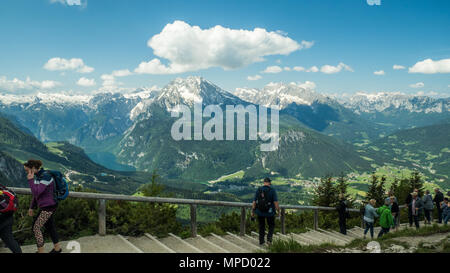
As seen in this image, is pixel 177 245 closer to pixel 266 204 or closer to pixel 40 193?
pixel 266 204

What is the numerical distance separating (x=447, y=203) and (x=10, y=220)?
20724 millimetres

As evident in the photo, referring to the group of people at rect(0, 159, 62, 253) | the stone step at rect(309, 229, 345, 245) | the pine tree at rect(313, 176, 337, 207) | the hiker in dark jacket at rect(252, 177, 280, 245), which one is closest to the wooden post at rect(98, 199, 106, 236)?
the group of people at rect(0, 159, 62, 253)

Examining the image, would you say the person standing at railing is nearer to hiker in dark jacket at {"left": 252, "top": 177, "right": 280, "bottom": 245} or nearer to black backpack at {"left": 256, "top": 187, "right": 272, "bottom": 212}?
hiker in dark jacket at {"left": 252, "top": 177, "right": 280, "bottom": 245}

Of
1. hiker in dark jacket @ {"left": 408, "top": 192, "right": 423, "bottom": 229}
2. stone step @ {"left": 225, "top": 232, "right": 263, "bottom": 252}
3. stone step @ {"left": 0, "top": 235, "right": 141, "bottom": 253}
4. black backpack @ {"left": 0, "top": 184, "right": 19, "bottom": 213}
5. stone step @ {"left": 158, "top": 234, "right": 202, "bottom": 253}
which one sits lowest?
A: hiker in dark jacket @ {"left": 408, "top": 192, "right": 423, "bottom": 229}

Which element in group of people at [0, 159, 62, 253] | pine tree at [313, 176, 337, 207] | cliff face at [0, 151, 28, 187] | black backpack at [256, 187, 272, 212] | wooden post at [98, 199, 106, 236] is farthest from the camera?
cliff face at [0, 151, 28, 187]

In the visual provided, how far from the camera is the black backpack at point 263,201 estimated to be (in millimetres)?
8781

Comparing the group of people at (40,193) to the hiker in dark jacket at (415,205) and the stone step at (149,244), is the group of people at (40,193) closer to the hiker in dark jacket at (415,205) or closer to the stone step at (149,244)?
the stone step at (149,244)

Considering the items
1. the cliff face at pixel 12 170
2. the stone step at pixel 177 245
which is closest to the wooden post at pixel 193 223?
the stone step at pixel 177 245

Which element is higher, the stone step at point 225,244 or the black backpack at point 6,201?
the black backpack at point 6,201

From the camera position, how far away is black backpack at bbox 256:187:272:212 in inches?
346
